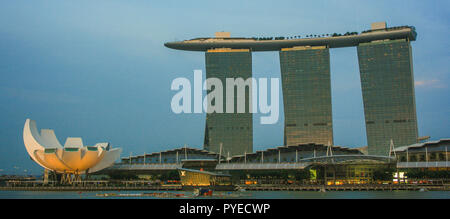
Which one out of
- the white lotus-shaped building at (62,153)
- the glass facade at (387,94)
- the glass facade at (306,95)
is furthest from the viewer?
the glass facade at (306,95)

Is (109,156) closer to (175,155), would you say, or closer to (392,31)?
(175,155)

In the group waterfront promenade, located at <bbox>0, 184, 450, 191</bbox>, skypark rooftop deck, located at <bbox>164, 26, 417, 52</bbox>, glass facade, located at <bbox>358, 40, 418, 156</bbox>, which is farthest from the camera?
skypark rooftop deck, located at <bbox>164, 26, 417, 52</bbox>

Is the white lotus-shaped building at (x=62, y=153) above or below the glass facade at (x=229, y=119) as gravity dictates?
below

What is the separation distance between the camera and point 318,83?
7244 inches

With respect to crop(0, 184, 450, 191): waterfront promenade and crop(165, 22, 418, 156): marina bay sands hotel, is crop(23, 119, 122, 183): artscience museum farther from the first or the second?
crop(165, 22, 418, 156): marina bay sands hotel

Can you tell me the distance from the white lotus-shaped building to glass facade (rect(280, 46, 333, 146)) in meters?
67.9

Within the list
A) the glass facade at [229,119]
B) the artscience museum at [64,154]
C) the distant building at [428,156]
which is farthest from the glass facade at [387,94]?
the artscience museum at [64,154]

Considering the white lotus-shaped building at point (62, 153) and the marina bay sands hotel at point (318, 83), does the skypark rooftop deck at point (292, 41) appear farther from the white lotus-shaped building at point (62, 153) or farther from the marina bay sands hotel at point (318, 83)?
the white lotus-shaped building at point (62, 153)

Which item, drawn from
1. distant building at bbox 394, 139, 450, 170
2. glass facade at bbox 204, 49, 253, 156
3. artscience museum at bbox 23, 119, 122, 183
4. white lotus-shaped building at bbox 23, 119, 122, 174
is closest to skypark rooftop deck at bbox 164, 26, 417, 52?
glass facade at bbox 204, 49, 253, 156

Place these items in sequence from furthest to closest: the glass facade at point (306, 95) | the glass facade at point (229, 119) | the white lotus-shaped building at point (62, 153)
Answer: the glass facade at point (229, 119)
the glass facade at point (306, 95)
the white lotus-shaped building at point (62, 153)

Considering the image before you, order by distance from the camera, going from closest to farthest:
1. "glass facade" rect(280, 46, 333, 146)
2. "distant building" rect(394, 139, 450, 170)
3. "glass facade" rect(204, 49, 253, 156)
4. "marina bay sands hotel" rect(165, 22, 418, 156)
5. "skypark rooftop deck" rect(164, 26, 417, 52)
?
"distant building" rect(394, 139, 450, 170)
"marina bay sands hotel" rect(165, 22, 418, 156)
"skypark rooftop deck" rect(164, 26, 417, 52)
"glass facade" rect(280, 46, 333, 146)
"glass facade" rect(204, 49, 253, 156)

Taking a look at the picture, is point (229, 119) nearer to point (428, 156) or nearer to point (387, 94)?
point (387, 94)

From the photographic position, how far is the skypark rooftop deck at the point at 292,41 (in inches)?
7116

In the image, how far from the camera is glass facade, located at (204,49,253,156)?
18400 cm
